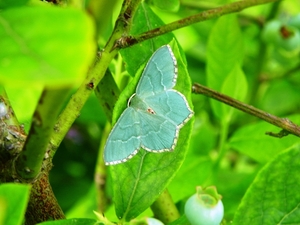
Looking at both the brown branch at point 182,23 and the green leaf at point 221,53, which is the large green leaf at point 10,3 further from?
the green leaf at point 221,53

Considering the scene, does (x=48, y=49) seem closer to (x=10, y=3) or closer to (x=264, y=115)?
(x=10, y=3)

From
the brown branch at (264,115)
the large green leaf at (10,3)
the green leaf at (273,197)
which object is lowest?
the green leaf at (273,197)

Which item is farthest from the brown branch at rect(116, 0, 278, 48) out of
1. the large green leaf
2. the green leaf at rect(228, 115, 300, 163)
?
the green leaf at rect(228, 115, 300, 163)

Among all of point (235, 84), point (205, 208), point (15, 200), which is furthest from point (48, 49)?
point (235, 84)

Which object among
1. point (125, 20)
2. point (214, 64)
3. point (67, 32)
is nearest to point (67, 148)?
point (214, 64)

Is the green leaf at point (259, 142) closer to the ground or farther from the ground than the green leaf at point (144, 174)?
closer to the ground

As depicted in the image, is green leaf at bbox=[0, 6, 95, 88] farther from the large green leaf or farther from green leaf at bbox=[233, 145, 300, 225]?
green leaf at bbox=[233, 145, 300, 225]

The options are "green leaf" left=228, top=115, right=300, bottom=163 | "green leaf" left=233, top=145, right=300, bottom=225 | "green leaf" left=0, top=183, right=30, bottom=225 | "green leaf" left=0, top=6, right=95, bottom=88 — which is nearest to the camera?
"green leaf" left=0, top=6, right=95, bottom=88

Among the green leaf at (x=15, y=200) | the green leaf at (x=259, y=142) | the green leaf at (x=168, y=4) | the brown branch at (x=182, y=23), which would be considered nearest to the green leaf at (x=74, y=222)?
the green leaf at (x=15, y=200)
